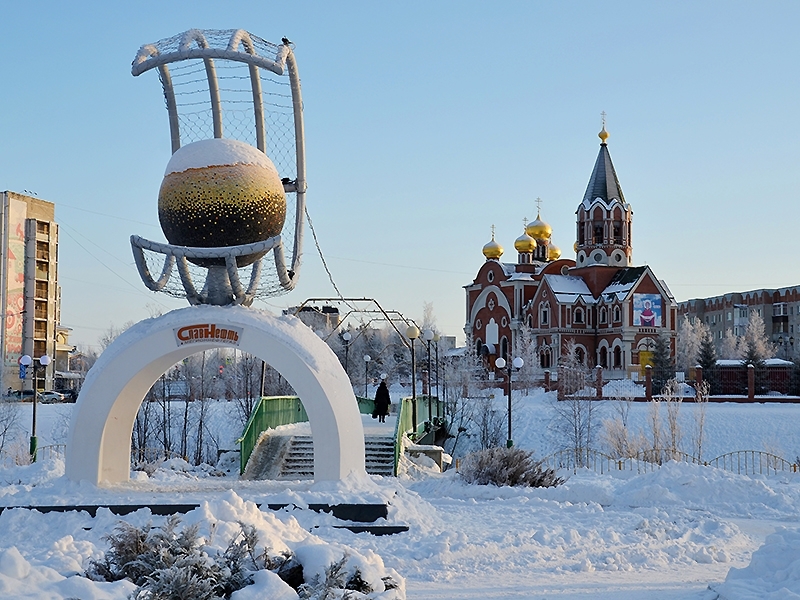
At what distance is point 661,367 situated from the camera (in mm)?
45000

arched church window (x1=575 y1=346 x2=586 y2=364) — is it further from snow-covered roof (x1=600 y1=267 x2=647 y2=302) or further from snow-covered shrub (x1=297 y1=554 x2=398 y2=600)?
snow-covered shrub (x1=297 y1=554 x2=398 y2=600)

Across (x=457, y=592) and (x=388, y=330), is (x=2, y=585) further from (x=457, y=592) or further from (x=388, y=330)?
(x=388, y=330)

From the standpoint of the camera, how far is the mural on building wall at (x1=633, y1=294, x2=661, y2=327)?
54250mm

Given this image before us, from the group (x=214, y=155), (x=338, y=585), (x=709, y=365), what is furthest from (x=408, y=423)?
(x=709, y=365)

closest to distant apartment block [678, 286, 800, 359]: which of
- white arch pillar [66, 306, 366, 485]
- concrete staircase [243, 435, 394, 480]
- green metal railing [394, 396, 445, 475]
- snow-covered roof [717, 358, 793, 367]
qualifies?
snow-covered roof [717, 358, 793, 367]

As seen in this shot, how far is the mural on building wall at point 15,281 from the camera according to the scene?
57.6 metres

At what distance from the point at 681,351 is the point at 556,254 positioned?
1197cm

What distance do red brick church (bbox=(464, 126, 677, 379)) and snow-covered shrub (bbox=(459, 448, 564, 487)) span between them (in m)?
37.5

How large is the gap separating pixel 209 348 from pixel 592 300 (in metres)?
46.3

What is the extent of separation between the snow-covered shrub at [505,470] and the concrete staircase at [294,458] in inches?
98.3

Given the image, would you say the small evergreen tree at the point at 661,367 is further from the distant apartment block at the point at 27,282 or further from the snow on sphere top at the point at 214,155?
the distant apartment block at the point at 27,282

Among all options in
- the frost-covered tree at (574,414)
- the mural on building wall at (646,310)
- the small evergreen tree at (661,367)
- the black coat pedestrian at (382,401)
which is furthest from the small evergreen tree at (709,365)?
the black coat pedestrian at (382,401)

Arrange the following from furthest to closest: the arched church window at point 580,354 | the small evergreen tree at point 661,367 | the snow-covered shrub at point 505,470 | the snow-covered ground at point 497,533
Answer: the arched church window at point 580,354, the small evergreen tree at point 661,367, the snow-covered shrub at point 505,470, the snow-covered ground at point 497,533

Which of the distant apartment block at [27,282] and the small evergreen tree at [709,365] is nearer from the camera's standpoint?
the small evergreen tree at [709,365]
